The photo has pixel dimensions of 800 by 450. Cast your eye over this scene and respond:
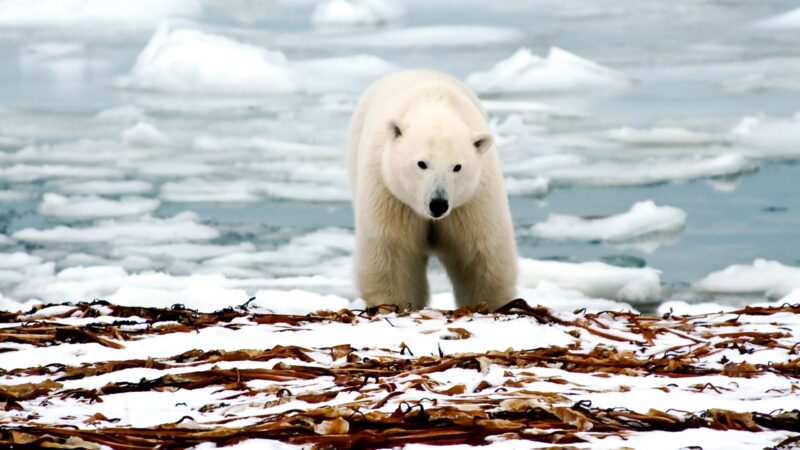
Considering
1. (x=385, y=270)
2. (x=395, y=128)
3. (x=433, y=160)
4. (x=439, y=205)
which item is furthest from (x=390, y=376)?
(x=385, y=270)

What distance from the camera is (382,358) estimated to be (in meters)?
4.55

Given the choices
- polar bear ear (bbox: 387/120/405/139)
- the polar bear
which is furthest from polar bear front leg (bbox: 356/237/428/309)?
polar bear ear (bbox: 387/120/405/139)

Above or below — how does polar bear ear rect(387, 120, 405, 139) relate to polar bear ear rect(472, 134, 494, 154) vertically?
above

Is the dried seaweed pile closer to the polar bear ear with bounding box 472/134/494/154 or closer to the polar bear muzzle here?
the polar bear muzzle

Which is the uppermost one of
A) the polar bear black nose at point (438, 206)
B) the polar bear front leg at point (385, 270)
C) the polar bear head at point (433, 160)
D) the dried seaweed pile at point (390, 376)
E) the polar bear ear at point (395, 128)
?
the polar bear ear at point (395, 128)

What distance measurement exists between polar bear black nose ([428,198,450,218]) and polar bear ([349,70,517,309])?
0.05m

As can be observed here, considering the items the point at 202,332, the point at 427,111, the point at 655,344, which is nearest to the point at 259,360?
the point at 202,332

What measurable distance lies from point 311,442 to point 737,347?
2.48m

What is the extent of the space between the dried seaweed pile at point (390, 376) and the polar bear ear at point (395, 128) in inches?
53.7

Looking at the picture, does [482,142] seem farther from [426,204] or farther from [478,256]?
[478,256]

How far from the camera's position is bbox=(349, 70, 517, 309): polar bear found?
22.6 feet

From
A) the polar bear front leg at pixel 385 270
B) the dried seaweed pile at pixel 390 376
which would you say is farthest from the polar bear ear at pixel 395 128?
the dried seaweed pile at pixel 390 376

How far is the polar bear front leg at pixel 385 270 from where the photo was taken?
756 centimetres

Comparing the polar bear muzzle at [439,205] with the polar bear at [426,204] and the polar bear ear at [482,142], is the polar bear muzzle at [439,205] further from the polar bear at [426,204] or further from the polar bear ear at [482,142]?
the polar bear ear at [482,142]
